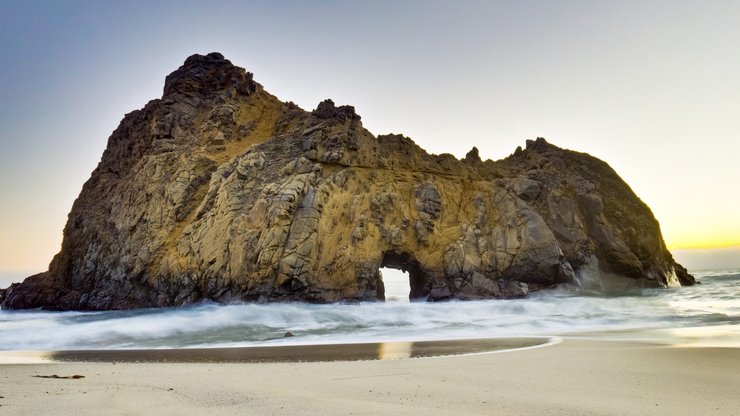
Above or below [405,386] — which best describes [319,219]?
above

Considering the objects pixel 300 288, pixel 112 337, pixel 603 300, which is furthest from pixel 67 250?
pixel 603 300

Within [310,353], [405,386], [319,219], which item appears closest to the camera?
[405,386]

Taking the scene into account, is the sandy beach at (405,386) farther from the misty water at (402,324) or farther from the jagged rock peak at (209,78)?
the jagged rock peak at (209,78)

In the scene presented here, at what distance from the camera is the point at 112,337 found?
12836 millimetres

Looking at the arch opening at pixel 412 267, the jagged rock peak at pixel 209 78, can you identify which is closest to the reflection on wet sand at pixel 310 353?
the arch opening at pixel 412 267

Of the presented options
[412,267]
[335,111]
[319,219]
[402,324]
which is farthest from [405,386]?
[335,111]

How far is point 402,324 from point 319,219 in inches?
360

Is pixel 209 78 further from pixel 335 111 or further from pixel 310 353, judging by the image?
pixel 310 353

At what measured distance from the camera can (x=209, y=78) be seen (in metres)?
32.8

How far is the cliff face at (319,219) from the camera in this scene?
2248 centimetres

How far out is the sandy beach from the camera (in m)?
4.05

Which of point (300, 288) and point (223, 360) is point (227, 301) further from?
point (223, 360)

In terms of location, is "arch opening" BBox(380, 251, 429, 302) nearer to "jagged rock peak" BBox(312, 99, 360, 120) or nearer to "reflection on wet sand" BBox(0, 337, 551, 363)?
"jagged rock peak" BBox(312, 99, 360, 120)

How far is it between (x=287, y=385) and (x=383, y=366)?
1.69 metres
